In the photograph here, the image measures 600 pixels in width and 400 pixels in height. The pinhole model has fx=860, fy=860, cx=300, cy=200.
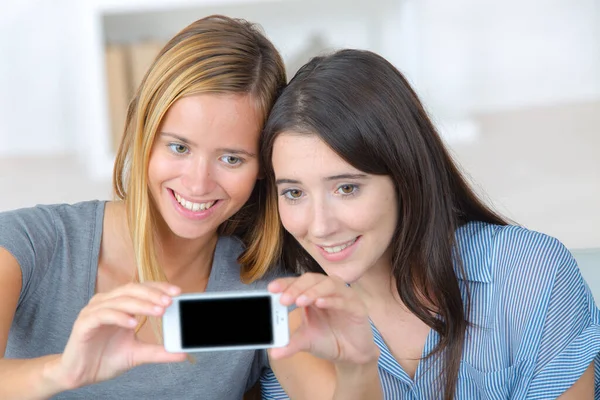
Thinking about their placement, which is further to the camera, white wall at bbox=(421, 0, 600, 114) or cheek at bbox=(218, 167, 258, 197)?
white wall at bbox=(421, 0, 600, 114)

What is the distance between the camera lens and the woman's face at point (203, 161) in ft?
4.92

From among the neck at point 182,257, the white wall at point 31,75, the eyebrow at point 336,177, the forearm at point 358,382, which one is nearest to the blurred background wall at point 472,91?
the white wall at point 31,75

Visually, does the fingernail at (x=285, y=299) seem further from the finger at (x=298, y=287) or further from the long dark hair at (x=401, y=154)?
the long dark hair at (x=401, y=154)

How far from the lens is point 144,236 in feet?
5.24

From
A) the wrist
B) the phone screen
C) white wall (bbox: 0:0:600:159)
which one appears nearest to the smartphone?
the phone screen

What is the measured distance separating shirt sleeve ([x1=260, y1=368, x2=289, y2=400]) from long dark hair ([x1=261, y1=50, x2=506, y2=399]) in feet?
1.04

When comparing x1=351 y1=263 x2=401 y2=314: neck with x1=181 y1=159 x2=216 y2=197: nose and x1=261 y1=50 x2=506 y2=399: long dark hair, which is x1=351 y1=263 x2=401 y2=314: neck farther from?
x1=181 y1=159 x2=216 y2=197: nose

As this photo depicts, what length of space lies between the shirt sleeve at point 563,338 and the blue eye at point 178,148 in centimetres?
68

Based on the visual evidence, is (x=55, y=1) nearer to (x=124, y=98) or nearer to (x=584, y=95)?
(x=124, y=98)

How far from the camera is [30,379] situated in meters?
1.28

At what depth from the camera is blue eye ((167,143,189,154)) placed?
1.53 metres

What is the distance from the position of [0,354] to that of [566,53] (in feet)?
11.9

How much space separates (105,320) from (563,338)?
2.60ft

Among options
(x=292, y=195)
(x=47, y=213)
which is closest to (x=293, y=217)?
(x=292, y=195)
